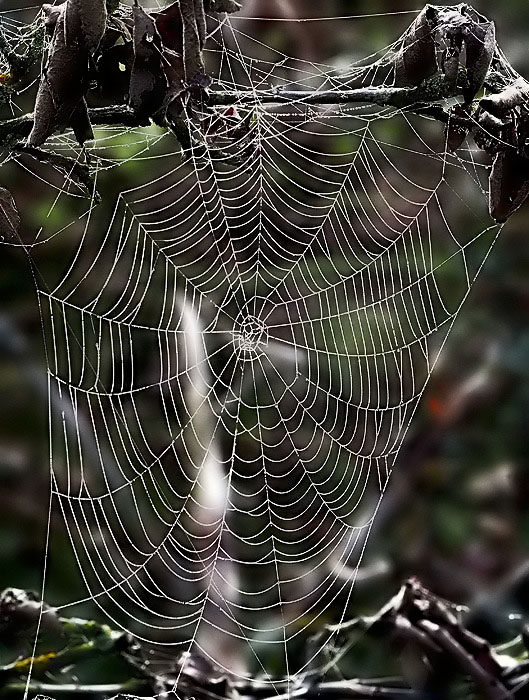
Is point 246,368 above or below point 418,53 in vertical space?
below

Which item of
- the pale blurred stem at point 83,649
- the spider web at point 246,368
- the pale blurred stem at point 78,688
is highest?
the spider web at point 246,368

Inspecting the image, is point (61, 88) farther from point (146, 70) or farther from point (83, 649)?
point (83, 649)

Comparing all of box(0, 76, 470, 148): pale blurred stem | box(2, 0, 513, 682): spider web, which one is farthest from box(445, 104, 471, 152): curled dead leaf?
box(2, 0, 513, 682): spider web

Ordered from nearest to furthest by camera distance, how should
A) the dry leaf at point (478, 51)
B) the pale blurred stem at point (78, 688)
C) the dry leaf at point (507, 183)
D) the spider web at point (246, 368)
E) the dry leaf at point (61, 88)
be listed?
the dry leaf at point (61, 88), the dry leaf at point (478, 51), the dry leaf at point (507, 183), the pale blurred stem at point (78, 688), the spider web at point (246, 368)

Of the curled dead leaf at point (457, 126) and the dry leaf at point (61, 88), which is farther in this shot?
the curled dead leaf at point (457, 126)

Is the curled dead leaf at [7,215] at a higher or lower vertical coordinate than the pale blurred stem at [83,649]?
higher

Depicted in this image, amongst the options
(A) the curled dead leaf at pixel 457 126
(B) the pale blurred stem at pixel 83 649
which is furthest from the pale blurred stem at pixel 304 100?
(B) the pale blurred stem at pixel 83 649

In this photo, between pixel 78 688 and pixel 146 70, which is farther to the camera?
pixel 78 688

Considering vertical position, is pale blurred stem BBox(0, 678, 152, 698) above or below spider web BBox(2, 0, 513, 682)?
below

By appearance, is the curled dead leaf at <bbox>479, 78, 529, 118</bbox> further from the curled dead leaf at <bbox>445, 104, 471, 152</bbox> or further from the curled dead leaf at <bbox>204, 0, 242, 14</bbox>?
the curled dead leaf at <bbox>204, 0, 242, 14</bbox>

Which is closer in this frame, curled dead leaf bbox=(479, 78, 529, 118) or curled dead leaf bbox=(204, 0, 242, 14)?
curled dead leaf bbox=(204, 0, 242, 14)

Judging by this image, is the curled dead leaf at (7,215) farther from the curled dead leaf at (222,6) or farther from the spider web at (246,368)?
the spider web at (246,368)

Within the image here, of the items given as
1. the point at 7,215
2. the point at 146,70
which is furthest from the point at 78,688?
the point at 146,70

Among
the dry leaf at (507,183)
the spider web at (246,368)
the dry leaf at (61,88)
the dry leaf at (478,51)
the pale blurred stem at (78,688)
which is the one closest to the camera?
the dry leaf at (61,88)
